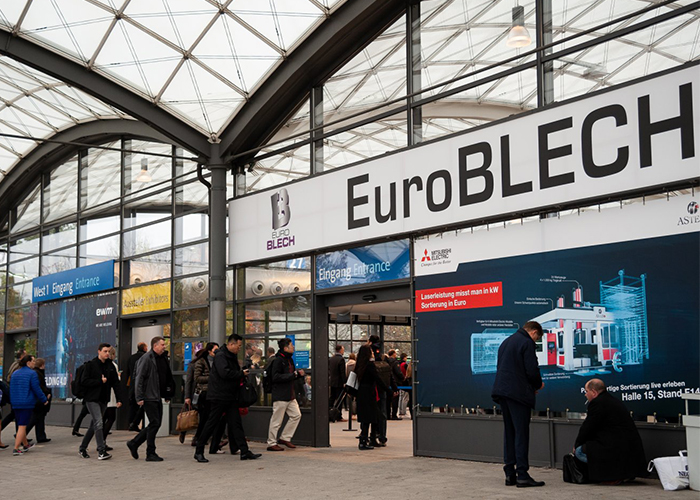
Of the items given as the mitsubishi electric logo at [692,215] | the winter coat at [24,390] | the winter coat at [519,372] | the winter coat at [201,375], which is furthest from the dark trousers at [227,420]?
the mitsubishi electric logo at [692,215]

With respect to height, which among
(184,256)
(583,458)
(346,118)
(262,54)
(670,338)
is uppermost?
(262,54)

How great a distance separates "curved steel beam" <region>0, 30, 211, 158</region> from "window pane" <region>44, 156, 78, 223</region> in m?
6.26

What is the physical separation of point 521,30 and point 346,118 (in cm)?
375

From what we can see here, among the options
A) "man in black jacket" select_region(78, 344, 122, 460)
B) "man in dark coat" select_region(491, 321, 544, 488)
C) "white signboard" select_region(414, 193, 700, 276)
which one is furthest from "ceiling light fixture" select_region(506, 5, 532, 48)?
"man in black jacket" select_region(78, 344, 122, 460)

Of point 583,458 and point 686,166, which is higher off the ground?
point 686,166

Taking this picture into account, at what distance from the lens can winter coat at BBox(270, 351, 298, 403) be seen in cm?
1338

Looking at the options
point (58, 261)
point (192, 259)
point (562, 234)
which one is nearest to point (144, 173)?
point (192, 259)

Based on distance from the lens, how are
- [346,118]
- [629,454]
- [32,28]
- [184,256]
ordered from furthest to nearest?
[184,256] < [32,28] < [346,118] < [629,454]

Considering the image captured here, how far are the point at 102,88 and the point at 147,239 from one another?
3937 millimetres

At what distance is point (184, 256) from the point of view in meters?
17.8

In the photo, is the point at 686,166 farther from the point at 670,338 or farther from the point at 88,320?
the point at 88,320

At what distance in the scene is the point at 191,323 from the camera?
57.2 ft

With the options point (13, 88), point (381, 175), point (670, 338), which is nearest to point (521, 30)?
point (381, 175)

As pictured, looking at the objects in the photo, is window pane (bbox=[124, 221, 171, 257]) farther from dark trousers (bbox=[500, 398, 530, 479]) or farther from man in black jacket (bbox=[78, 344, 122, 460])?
dark trousers (bbox=[500, 398, 530, 479])
